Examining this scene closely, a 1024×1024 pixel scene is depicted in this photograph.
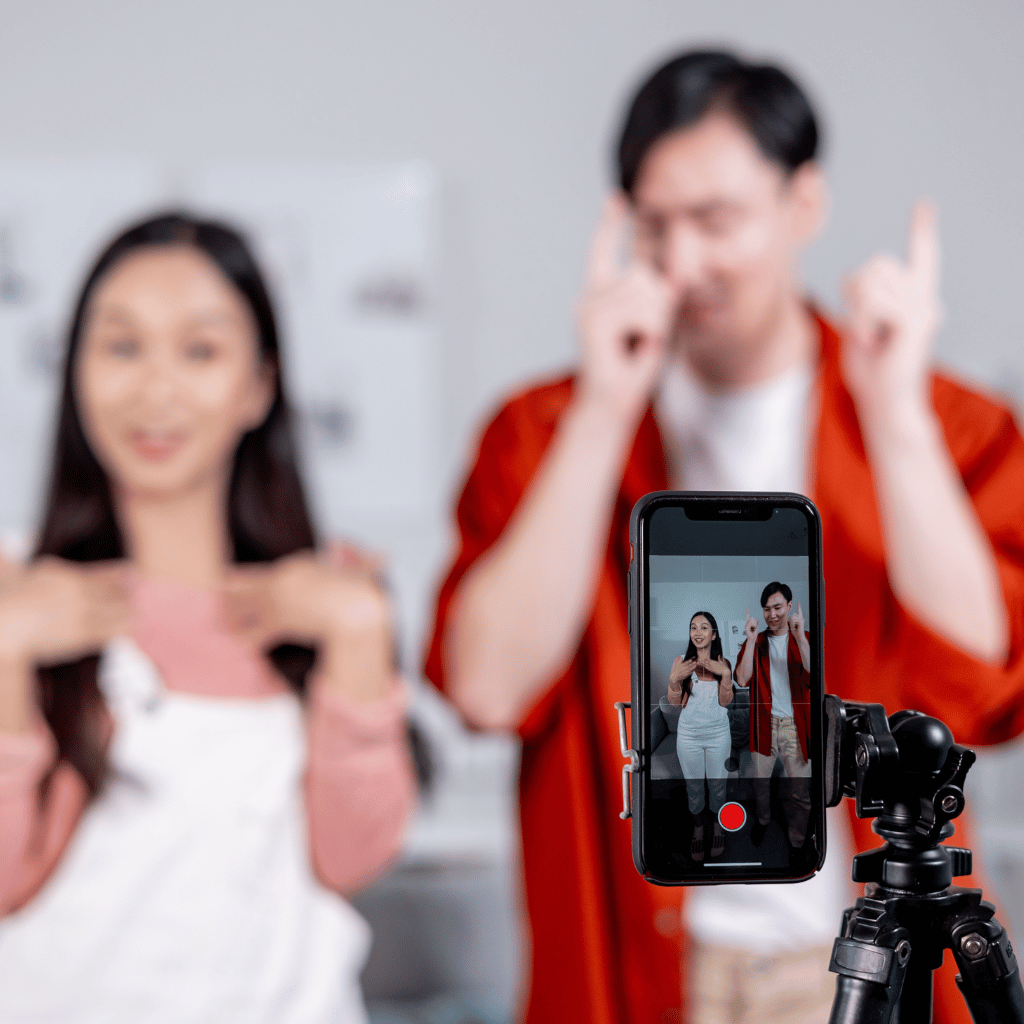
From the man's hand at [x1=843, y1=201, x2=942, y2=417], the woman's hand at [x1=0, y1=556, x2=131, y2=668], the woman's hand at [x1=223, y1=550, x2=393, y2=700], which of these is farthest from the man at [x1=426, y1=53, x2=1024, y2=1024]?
the woman's hand at [x1=0, y1=556, x2=131, y2=668]

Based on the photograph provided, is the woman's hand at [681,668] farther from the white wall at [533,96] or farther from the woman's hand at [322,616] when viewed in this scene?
the white wall at [533,96]

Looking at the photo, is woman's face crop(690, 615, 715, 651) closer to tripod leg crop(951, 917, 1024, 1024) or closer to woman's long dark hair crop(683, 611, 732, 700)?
woman's long dark hair crop(683, 611, 732, 700)

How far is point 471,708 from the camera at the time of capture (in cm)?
84

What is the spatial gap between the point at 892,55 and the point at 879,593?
2.43 ft

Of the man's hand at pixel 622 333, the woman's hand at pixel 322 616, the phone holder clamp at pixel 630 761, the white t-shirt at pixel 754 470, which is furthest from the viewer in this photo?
the woman's hand at pixel 322 616

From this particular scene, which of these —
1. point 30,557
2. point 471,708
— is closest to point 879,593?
point 471,708

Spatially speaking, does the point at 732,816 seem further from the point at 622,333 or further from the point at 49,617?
the point at 49,617

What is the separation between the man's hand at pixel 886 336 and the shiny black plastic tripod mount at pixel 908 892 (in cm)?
54

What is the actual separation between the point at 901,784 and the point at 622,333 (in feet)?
2.07

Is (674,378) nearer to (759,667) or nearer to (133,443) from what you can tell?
(133,443)

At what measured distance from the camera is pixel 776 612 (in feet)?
0.97

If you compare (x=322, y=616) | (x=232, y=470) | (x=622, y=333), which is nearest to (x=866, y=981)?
(x=622, y=333)

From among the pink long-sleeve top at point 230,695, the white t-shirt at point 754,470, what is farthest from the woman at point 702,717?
the pink long-sleeve top at point 230,695

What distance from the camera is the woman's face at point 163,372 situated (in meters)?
0.98
